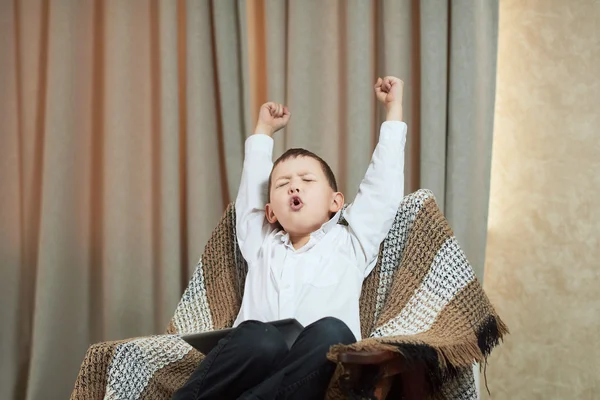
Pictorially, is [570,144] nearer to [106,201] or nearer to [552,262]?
[552,262]

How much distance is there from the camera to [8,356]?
8.23 ft

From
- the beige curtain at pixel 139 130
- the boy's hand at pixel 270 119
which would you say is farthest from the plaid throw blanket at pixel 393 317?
the beige curtain at pixel 139 130

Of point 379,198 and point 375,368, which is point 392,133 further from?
point 375,368

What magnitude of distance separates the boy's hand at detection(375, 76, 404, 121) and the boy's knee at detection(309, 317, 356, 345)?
59cm

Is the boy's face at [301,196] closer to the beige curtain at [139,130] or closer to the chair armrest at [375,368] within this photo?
the chair armrest at [375,368]

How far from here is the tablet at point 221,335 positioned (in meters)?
1.58

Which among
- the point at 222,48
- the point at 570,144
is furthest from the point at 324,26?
the point at 570,144

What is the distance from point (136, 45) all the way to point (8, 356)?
3.47 feet

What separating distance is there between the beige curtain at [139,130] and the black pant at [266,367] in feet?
3.37

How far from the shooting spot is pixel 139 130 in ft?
8.29

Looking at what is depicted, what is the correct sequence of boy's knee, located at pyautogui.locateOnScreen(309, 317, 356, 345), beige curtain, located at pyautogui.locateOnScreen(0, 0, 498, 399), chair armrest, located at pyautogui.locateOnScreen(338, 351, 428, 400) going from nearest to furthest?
chair armrest, located at pyautogui.locateOnScreen(338, 351, 428, 400) < boy's knee, located at pyautogui.locateOnScreen(309, 317, 356, 345) < beige curtain, located at pyautogui.locateOnScreen(0, 0, 498, 399)

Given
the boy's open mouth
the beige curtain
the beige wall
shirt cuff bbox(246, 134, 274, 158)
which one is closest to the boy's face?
the boy's open mouth

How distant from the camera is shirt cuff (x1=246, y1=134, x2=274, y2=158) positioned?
1.95 m

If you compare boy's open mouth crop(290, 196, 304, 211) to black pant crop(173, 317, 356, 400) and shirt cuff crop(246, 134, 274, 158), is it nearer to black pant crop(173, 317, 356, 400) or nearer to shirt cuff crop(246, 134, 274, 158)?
shirt cuff crop(246, 134, 274, 158)
